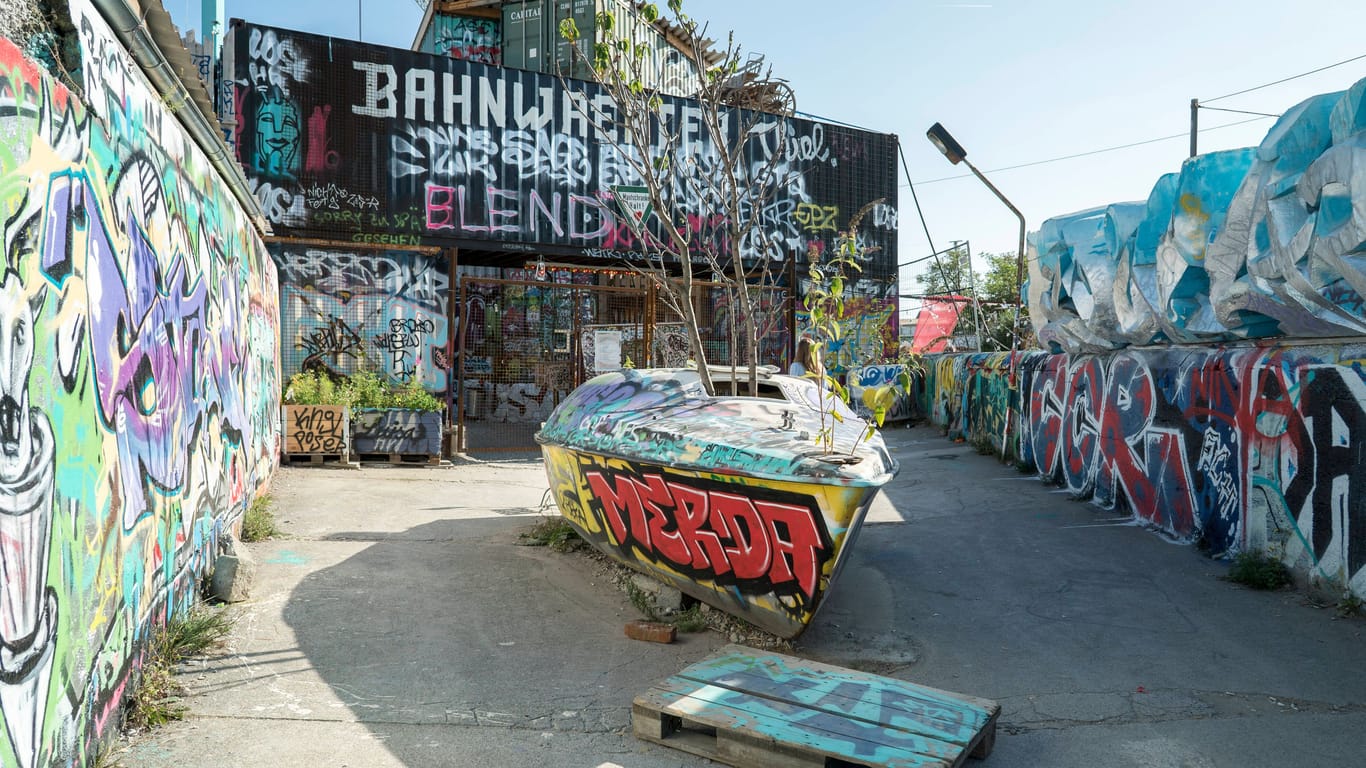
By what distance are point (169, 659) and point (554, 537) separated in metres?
3.77

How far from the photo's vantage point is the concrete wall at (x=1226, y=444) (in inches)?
242

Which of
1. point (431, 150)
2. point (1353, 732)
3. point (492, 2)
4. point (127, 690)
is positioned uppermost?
point (492, 2)

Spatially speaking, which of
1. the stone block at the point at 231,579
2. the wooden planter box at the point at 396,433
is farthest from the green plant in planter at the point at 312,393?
the stone block at the point at 231,579

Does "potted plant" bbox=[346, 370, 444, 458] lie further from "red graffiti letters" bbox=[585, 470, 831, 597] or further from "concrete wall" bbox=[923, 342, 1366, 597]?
"concrete wall" bbox=[923, 342, 1366, 597]

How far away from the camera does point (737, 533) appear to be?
5250mm

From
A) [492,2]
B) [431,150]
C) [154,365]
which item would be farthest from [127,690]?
[492,2]

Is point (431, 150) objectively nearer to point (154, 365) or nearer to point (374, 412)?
point (374, 412)

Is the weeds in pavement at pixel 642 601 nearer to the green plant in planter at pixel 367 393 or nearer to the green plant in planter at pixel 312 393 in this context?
the green plant in planter at pixel 312 393

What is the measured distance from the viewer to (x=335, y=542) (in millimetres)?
7844

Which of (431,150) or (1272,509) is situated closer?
(1272,509)

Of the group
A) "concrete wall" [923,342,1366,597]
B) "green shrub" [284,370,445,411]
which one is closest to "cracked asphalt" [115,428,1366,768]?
"concrete wall" [923,342,1366,597]

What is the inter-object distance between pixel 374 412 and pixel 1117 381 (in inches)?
382

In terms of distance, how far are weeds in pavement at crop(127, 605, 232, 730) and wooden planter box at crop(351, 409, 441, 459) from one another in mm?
7329

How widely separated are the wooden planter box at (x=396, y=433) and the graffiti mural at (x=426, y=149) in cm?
368
